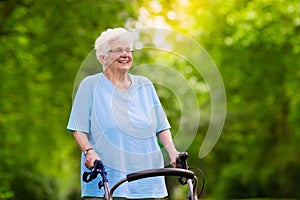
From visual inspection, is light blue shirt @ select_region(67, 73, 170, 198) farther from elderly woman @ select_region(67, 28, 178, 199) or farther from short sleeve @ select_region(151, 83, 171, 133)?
short sleeve @ select_region(151, 83, 171, 133)

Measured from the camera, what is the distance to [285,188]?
27.5m

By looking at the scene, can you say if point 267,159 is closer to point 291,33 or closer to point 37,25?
point 291,33

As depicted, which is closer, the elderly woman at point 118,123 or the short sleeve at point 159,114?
the elderly woman at point 118,123

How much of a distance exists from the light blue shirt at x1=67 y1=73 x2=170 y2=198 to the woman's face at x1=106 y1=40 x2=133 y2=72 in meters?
0.13

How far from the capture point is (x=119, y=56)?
564 cm

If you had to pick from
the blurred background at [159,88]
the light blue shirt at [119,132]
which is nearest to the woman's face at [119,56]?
the light blue shirt at [119,132]

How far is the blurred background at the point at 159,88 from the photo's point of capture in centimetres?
1670

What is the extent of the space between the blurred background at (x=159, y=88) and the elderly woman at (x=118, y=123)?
25.5 ft

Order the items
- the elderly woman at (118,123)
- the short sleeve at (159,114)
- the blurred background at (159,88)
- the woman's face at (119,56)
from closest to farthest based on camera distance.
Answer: the elderly woman at (118,123) < the woman's face at (119,56) < the short sleeve at (159,114) < the blurred background at (159,88)

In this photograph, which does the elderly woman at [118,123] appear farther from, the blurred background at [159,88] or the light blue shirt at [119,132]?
the blurred background at [159,88]

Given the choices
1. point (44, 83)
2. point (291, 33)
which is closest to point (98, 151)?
point (44, 83)

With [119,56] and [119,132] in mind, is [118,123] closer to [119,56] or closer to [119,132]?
[119,132]

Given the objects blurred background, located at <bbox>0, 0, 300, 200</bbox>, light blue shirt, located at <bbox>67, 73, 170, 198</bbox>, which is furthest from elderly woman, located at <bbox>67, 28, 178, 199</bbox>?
blurred background, located at <bbox>0, 0, 300, 200</bbox>

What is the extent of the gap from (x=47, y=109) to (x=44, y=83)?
110cm
